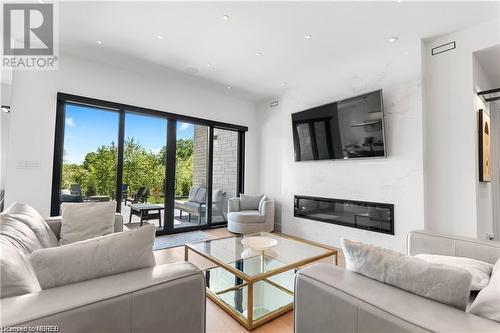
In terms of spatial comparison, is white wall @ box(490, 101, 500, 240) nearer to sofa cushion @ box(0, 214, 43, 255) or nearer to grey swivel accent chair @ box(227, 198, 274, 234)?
grey swivel accent chair @ box(227, 198, 274, 234)

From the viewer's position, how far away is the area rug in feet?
12.3

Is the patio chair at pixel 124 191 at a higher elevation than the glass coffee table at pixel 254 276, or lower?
higher

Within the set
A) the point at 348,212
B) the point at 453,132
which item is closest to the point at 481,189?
the point at 453,132

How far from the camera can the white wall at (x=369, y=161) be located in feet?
10.0

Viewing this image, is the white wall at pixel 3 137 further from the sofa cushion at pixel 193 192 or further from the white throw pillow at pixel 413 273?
the white throw pillow at pixel 413 273

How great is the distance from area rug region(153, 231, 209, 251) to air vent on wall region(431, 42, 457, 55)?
4.34 m

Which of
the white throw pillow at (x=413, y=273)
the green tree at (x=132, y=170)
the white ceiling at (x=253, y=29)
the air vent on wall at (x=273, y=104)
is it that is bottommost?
Answer: the white throw pillow at (x=413, y=273)

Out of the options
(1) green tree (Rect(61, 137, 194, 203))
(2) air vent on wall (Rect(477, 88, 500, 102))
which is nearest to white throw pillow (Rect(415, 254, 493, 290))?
(2) air vent on wall (Rect(477, 88, 500, 102))

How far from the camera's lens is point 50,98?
131 inches

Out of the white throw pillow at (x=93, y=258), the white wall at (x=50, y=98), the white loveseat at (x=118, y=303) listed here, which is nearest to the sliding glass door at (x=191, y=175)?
the white wall at (x=50, y=98)

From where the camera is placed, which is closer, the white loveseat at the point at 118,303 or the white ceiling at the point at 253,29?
the white loveseat at the point at 118,303

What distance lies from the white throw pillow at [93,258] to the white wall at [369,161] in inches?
125

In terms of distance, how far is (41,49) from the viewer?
3.33m

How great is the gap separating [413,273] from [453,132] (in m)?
2.76
